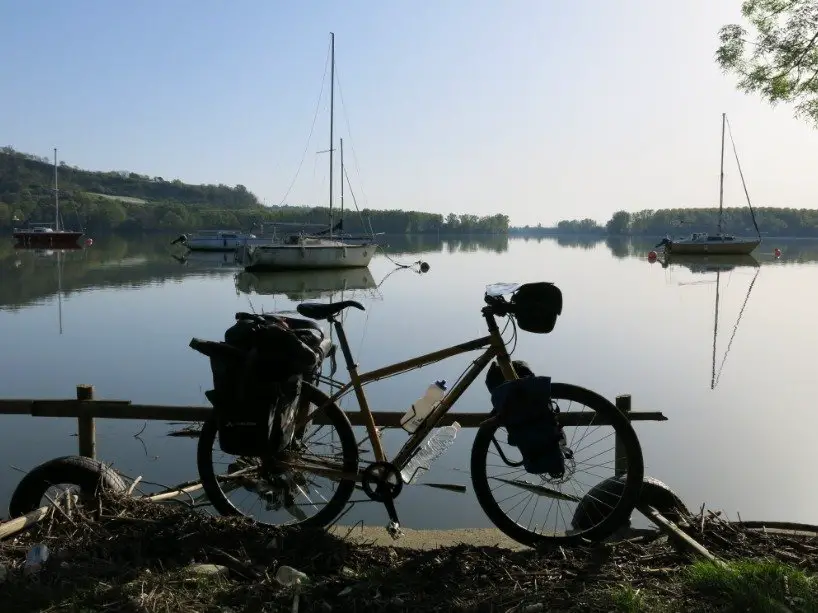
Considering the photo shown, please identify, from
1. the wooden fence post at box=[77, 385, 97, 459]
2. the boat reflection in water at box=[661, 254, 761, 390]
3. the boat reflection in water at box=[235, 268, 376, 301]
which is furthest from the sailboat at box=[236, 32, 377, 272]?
the wooden fence post at box=[77, 385, 97, 459]

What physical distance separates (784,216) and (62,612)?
14280cm

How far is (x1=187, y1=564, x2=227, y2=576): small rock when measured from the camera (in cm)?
307

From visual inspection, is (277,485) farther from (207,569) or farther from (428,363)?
(428,363)

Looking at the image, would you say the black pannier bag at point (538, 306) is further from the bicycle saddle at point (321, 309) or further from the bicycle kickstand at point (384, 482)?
the bicycle kickstand at point (384, 482)

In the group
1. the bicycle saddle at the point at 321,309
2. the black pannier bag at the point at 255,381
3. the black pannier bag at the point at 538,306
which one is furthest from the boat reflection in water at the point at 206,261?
the black pannier bag at the point at 538,306

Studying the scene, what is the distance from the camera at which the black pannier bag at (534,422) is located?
3.35m

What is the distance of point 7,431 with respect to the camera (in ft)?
24.2

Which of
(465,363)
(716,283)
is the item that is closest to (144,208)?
A: (716,283)

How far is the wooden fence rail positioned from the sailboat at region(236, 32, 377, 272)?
105 feet

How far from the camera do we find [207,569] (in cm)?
310

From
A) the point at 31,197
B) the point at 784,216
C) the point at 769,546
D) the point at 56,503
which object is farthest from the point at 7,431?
the point at 784,216

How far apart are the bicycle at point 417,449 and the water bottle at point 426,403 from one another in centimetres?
4

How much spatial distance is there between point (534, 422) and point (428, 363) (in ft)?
1.96

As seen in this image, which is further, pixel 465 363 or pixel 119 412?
pixel 465 363
